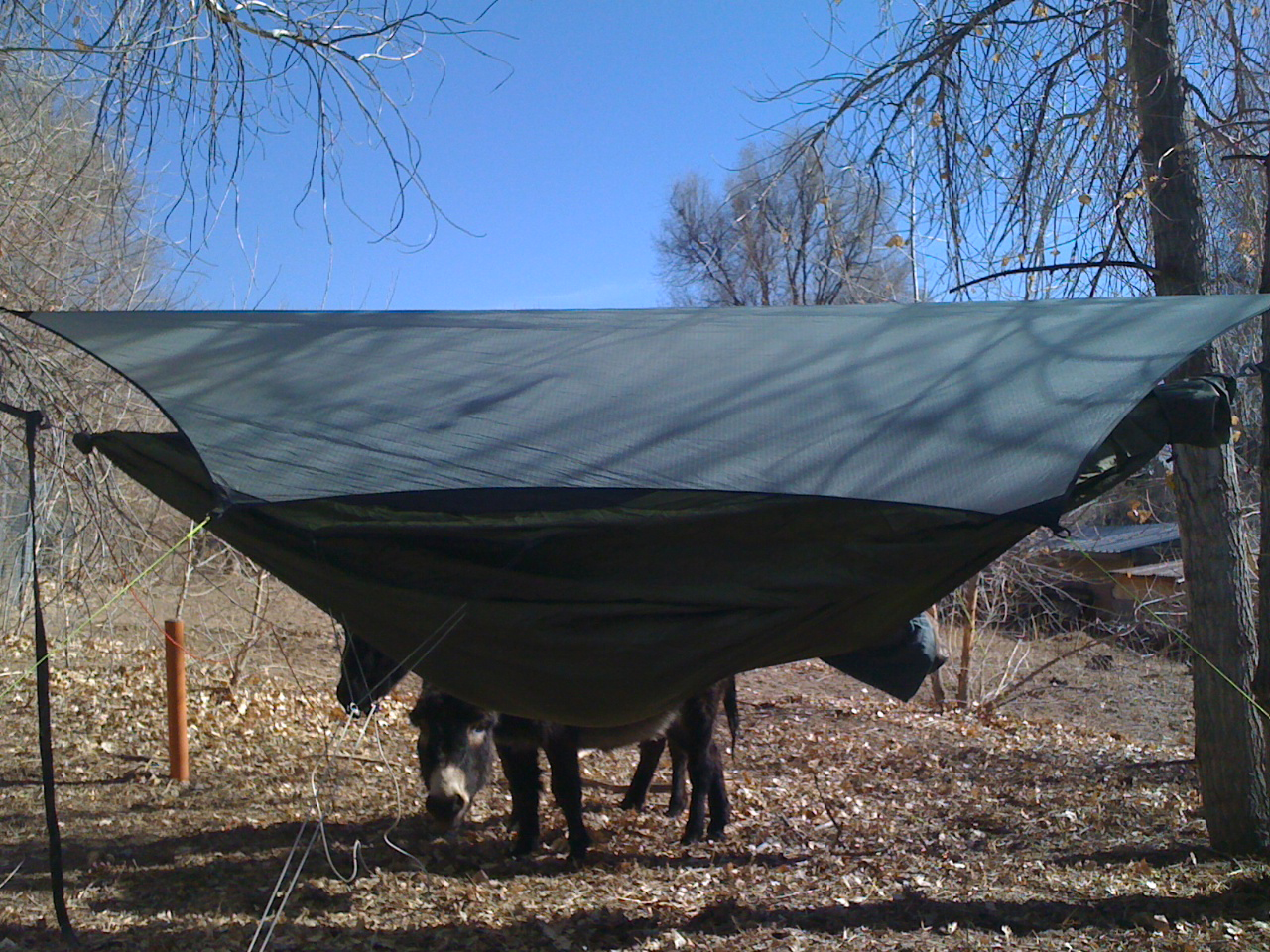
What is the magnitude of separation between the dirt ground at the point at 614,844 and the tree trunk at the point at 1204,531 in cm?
38

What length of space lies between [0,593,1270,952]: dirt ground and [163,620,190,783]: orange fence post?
147mm

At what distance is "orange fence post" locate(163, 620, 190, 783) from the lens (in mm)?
7047

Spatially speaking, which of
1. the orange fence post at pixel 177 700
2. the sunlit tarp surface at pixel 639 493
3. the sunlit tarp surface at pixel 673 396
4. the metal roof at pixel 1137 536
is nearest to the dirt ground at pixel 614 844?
the orange fence post at pixel 177 700

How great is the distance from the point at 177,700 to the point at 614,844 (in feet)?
10.6

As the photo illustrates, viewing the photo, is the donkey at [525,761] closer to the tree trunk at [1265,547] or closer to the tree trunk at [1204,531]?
the tree trunk at [1204,531]

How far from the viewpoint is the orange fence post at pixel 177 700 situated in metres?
7.05

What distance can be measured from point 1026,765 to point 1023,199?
13.4 ft

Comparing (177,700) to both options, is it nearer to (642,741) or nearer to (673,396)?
(642,741)

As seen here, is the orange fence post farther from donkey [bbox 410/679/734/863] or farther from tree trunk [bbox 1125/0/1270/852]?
tree trunk [bbox 1125/0/1270/852]

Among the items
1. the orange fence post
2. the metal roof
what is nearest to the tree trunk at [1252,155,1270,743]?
the orange fence post

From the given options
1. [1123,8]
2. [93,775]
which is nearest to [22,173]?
[93,775]

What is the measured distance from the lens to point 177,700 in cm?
712

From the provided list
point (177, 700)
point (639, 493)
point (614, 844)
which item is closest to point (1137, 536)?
point (614, 844)

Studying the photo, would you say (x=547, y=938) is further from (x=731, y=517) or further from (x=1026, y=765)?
(x=1026, y=765)
